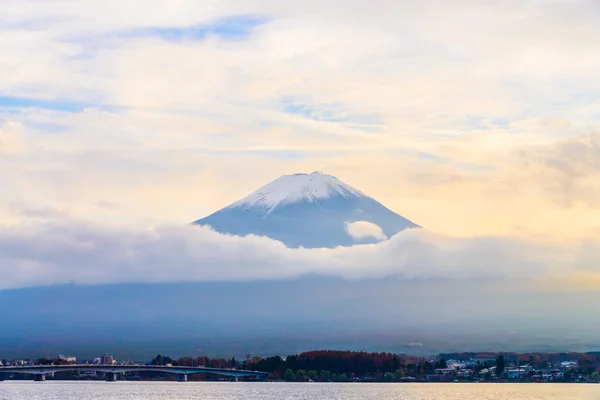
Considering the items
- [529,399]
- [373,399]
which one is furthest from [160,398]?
[529,399]

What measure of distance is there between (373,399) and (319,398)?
820 cm

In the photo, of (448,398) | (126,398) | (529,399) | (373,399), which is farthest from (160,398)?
(529,399)

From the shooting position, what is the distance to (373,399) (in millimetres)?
174750

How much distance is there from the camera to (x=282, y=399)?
17488 cm

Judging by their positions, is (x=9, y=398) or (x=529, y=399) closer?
(x=9, y=398)

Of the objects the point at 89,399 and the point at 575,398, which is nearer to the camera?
the point at 89,399

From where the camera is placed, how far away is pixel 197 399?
174 metres

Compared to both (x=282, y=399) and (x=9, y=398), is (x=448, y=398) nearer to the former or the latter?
(x=282, y=399)

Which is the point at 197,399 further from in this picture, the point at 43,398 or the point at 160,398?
the point at 43,398

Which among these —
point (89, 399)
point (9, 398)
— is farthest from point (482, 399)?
point (9, 398)

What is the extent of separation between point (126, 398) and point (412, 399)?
42756 mm

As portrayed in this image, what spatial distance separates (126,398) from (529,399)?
61.5 m

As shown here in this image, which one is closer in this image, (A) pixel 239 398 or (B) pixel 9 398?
(B) pixel 9 398

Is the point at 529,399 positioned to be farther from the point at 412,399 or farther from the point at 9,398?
the point at 9,398
